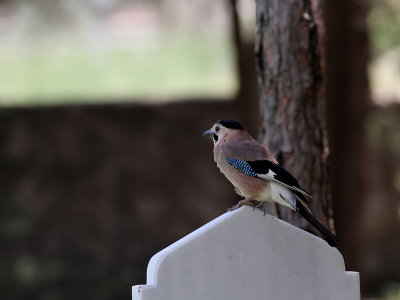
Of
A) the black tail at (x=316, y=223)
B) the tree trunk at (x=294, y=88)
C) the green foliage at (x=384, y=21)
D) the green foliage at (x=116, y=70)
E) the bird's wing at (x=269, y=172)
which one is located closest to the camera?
the black tail at (x=316, y=223)

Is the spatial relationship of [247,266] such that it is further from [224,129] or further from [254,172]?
[224,129]

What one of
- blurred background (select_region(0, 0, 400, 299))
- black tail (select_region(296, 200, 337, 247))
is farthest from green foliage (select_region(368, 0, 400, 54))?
black tail (select_region(296, 200, 337, 247))

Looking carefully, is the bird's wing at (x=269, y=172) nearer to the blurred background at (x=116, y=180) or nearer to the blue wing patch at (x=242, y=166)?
the blue wing patch at (x=242, y=166)

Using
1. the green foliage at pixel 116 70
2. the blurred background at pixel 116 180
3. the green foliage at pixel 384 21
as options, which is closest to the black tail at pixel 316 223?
the green foliage at pixel 384 21

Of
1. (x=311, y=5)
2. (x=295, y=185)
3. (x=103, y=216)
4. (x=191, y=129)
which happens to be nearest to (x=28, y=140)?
(x=103, y=216)

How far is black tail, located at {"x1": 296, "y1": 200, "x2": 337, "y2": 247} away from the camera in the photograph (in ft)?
13.8

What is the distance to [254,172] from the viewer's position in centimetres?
468

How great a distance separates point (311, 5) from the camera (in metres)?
5.72

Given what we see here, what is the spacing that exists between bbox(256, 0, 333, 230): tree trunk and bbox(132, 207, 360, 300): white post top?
155 centimetres

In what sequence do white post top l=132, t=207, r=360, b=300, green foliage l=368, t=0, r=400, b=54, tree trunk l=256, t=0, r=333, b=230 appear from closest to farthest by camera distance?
white post top l=132, t=207, r=360, b=300 → tree trunk l=256, t=0, r=333, b=230 → green foliage l=368, t=0, r=400, b=54

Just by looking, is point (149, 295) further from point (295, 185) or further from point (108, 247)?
point (108, 247)

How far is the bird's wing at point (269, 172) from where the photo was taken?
4.51 m

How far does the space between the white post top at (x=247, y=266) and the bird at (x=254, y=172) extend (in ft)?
0.89

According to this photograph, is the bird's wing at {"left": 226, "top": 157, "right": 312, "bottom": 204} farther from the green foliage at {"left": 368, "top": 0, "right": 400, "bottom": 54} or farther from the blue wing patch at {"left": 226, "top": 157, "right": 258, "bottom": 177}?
the green foliage at {"left": 368, "top": 0, "right": 400, "bottom": 54}
